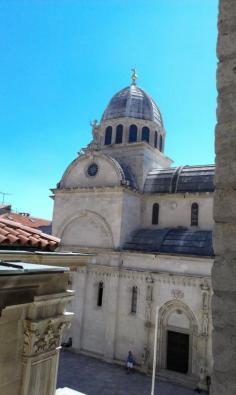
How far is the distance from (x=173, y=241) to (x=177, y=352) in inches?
229

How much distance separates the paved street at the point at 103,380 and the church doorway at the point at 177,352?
47.1 inches

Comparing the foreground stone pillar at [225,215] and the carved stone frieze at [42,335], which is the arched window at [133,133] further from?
the foreground stone pillar at [225,215]

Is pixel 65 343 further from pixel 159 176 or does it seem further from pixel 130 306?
pixel 159 176

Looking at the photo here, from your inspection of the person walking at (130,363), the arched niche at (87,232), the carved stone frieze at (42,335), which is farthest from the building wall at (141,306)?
the carved stone frieze at (42,335)

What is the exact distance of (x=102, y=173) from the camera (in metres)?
21.2

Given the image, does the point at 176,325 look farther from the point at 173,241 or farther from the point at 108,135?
the point at 108,135

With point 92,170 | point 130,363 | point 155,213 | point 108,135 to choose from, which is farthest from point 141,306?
point 108,135

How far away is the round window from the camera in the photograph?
70.7 feet

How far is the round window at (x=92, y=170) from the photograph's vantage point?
70.7 feet

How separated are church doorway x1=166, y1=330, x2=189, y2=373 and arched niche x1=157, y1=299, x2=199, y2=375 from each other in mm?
209

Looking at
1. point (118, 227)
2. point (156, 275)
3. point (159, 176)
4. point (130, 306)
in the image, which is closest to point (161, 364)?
point (130, 306)

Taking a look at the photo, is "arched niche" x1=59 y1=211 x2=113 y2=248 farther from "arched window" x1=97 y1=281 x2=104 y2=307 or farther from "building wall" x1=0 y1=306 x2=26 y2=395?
"building wall" x1=0 y1=306 x2=26 y2=395

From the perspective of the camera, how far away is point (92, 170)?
21719mm

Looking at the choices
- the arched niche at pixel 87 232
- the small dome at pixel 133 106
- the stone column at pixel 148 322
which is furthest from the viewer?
the small dome at pixel 133 106
